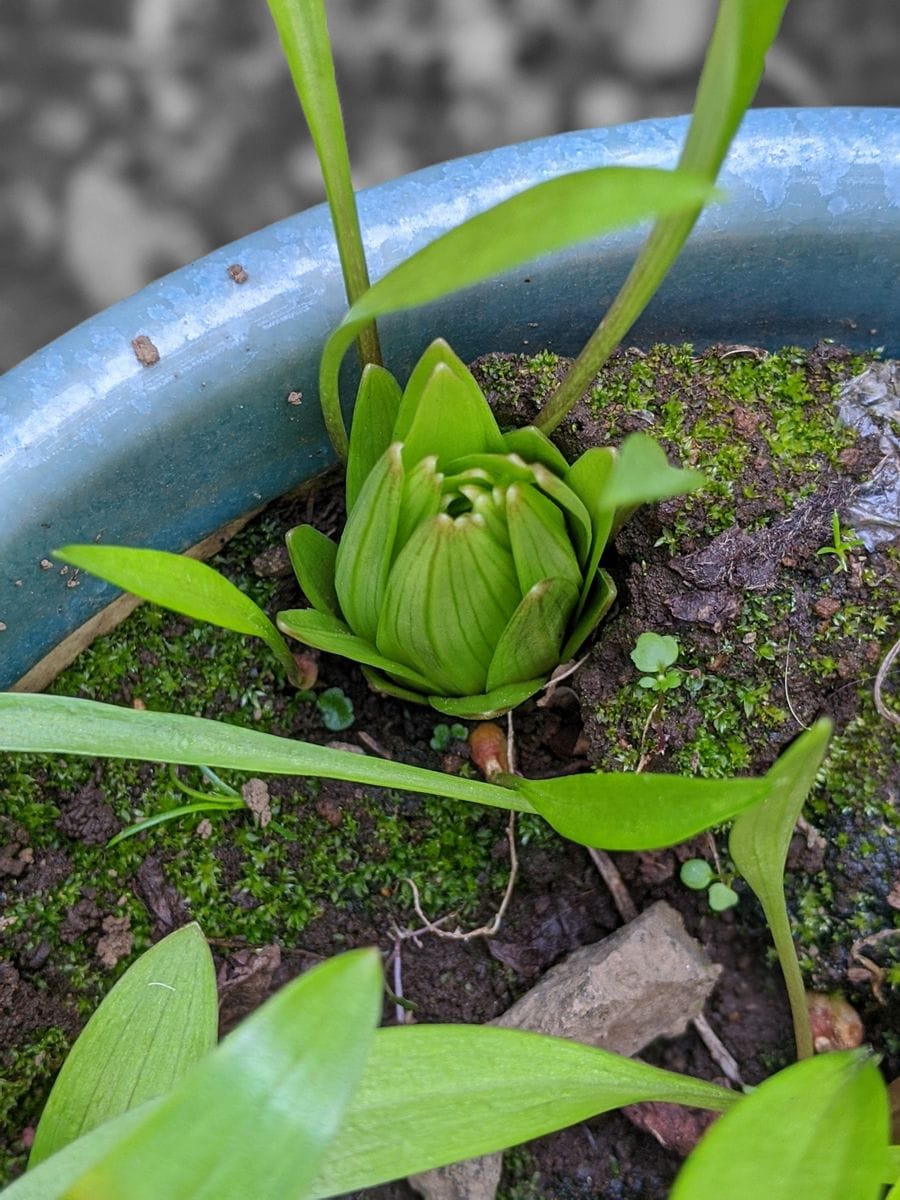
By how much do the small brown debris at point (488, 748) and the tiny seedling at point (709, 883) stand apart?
17 cm

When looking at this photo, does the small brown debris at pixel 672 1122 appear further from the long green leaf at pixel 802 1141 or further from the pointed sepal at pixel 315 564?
the pointed sepal at pixel 315 564

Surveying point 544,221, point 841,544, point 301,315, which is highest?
Result: point 544,221

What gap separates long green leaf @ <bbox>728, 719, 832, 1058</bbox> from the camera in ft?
1.78

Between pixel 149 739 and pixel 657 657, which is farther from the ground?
pixel 149 739

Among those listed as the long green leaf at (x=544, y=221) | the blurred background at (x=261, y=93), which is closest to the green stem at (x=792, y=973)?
the long green leaf at (x=544, y=221)

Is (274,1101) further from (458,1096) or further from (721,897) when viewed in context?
(721,897)

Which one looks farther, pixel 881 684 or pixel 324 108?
pixel 881 684

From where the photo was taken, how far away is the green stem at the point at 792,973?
70cm

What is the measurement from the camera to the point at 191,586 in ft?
2.23

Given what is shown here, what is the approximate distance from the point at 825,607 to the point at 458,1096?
461 mm

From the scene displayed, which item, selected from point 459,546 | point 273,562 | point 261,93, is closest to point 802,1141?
point 459,546

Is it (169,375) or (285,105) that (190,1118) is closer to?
(169,375)

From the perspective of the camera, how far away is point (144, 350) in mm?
762

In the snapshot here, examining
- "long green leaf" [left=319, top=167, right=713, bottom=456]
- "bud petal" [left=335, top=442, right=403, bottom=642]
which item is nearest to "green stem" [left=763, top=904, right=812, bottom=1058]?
"bud petal" [left=335, top=442, right=403, bottom=642]
